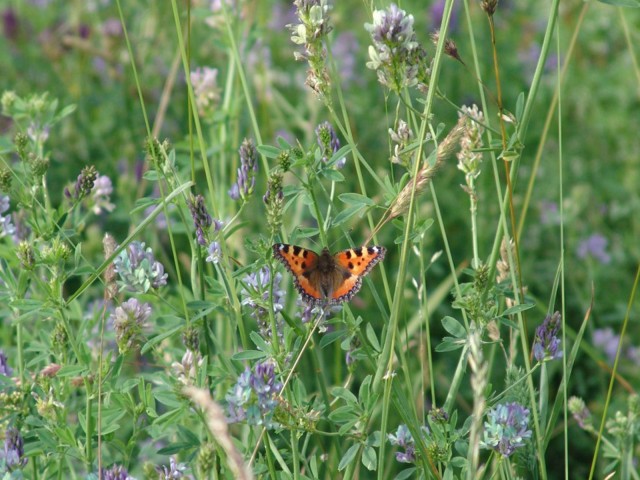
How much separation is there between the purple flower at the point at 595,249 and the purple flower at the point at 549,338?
197 cm

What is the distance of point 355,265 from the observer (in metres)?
1.79

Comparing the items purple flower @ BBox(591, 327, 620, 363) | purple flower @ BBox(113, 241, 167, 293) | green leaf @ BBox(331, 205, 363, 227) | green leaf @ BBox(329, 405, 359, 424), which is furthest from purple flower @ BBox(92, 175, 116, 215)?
purple flower @ BBox(591, 327, 620, 363)

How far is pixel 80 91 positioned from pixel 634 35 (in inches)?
101

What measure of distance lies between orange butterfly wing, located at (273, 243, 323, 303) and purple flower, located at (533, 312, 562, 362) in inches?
16.5

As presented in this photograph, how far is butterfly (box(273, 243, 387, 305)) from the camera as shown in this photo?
1.68 m

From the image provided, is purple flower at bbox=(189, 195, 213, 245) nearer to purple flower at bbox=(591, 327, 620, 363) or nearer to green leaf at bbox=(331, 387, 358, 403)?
green leaf at bbox=(331, 387, 358, 403)

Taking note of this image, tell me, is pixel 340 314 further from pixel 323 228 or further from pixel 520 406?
pixel 520 406

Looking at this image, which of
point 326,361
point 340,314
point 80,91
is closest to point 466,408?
point 326,361

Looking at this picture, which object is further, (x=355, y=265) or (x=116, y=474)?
(x=355, y=265)

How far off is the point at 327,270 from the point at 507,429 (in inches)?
17.2

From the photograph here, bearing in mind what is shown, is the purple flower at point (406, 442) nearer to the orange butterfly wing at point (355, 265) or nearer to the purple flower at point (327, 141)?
the orange butterfly wing at point (355, 265)

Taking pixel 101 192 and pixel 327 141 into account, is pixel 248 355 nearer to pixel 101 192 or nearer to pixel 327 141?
pixel 327 141

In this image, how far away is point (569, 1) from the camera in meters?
5.11

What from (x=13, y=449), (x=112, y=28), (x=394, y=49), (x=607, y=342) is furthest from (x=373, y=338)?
(x=112, y=28)
